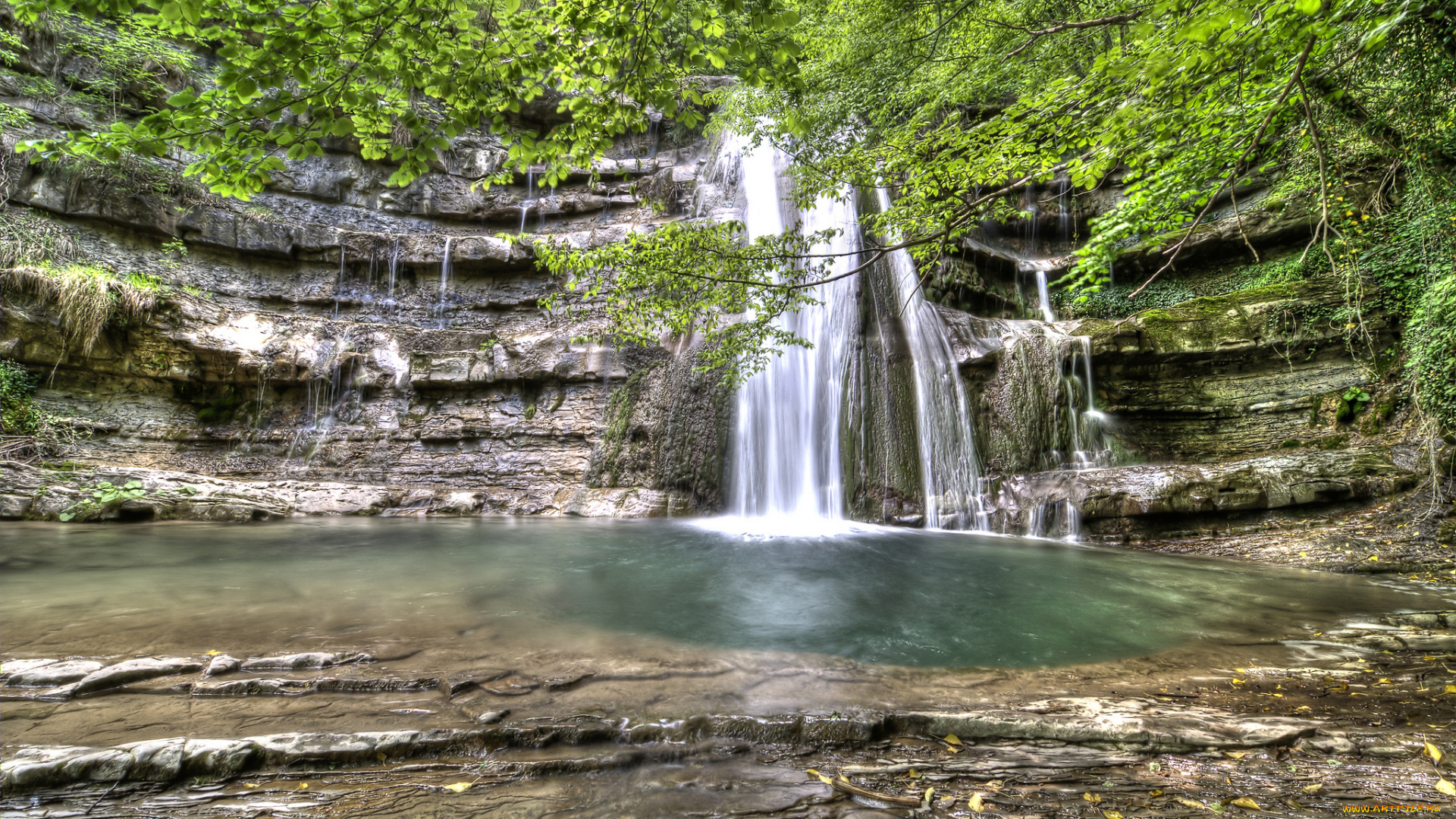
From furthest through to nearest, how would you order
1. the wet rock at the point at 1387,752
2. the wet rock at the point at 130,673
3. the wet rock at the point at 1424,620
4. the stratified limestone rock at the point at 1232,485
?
the stratified limestone rock at the point at 1232,485, the wet rock at the point at 1424,620, the wet rock at the point at 130,673, the wet rock at the point at 1387,752

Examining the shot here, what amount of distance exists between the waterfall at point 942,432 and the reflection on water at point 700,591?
73.7 inches

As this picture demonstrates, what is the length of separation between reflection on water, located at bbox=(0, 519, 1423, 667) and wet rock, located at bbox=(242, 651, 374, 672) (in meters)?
0.49

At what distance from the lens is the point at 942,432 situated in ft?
33.7

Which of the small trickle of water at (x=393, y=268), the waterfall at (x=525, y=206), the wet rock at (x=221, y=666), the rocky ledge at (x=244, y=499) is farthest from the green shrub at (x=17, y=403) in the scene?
the wet rock at (x=221, y=666)

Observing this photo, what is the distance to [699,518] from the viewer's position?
1029 centimetres

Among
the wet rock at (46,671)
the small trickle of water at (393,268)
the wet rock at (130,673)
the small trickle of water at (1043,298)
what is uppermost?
the small trickle of water at (393,268)

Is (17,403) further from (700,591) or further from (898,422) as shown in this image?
(898,422)

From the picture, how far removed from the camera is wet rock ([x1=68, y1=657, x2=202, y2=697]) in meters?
2.29

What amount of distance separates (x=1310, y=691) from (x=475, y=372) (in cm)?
1386

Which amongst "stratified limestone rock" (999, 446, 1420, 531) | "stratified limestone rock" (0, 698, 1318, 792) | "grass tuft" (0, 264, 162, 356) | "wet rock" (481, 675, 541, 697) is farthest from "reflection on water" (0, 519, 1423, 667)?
"grass tuft" (0, 264, 162, 356)

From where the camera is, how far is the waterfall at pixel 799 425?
10484mm

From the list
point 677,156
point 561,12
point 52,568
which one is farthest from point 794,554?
point 677,156

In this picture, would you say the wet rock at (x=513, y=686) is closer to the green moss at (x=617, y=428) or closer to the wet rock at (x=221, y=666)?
the wet rock at (x=221, y=666)

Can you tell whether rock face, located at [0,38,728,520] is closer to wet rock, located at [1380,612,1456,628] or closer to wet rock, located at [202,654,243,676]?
wet rock, located at [202,654,243,676]
